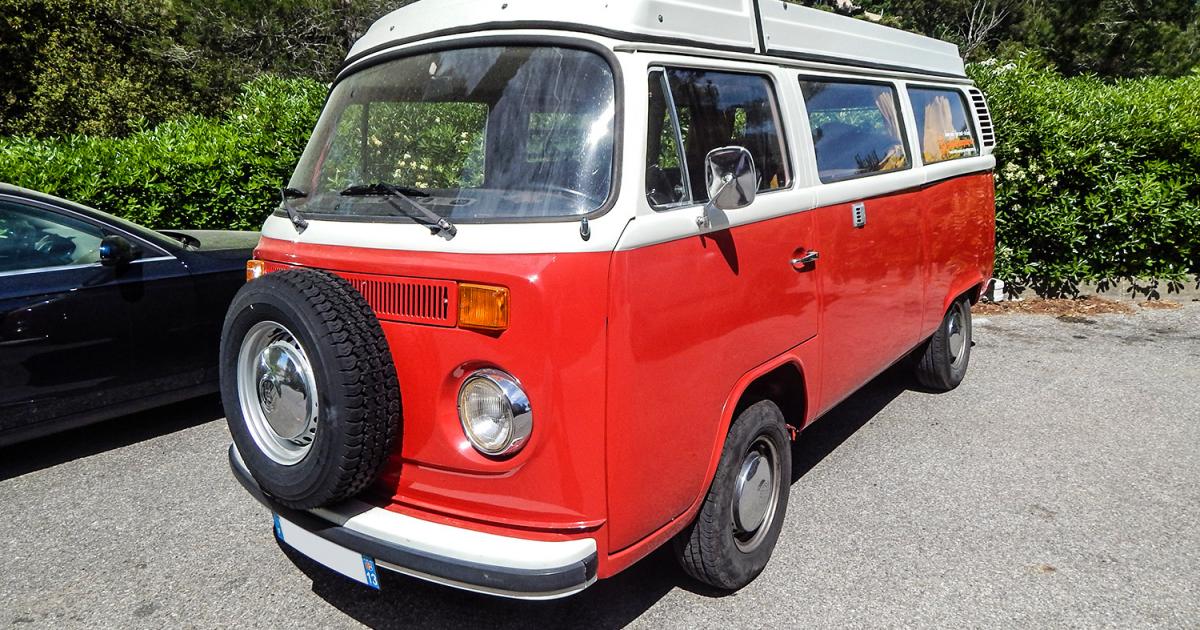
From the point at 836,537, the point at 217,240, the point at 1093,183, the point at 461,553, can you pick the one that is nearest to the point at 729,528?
the point at 836,537

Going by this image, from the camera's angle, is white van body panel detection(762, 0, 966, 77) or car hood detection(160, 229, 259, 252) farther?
car hood detection(160, 229, 259, 252)

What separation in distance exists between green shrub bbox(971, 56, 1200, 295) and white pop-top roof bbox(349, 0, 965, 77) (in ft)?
15.2

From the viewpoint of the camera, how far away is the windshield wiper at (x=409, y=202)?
2732mm

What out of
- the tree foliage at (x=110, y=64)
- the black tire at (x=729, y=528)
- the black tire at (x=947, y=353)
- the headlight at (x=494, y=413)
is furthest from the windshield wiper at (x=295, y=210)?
the tree foliage at (x=110, y=64)

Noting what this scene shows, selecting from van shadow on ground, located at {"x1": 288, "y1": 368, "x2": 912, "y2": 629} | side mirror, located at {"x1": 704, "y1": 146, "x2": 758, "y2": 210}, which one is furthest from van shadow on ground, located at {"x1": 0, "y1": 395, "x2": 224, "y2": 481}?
side mirror, located at {"x1": 704, "y1": 146, "x2": 758, "y2": 210}

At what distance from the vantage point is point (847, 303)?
13.1 feet

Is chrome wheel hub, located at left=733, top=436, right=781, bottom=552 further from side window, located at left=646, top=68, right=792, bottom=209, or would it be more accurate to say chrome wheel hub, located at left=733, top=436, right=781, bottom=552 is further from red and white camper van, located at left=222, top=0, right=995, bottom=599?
side window, located at left=646, top=68, right=792, bottom=209

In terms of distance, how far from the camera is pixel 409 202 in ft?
9.57

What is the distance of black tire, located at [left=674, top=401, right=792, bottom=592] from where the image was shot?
3188 millimetres

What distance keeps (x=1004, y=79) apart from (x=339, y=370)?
7.90 meters

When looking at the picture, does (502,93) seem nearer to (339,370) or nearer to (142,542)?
(339,370)

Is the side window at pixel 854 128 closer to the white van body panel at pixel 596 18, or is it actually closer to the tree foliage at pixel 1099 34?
the white van body panel at pixel 596 18

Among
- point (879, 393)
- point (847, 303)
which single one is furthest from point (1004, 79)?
point (847, 303)

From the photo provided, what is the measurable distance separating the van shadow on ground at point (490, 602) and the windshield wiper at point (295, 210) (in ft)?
4.78
